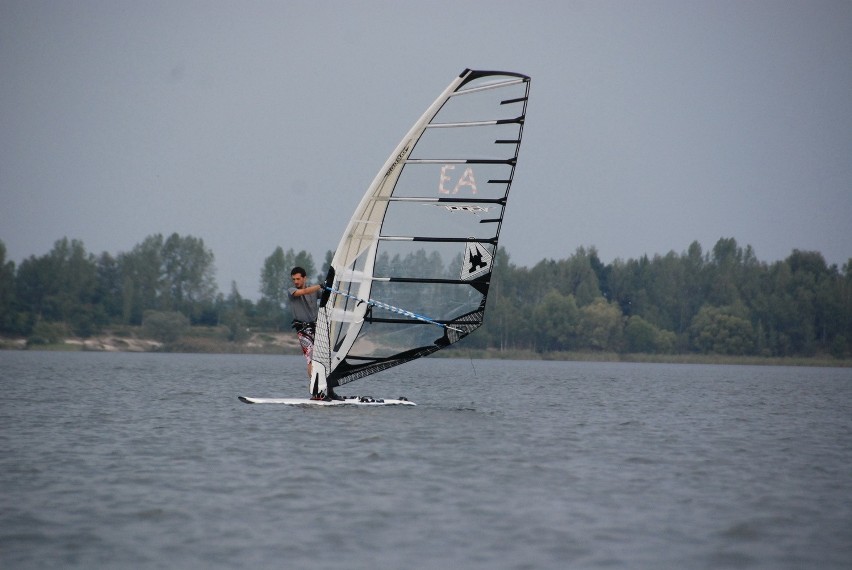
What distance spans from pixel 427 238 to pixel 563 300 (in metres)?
82.4

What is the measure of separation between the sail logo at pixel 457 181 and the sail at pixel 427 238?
14 mm

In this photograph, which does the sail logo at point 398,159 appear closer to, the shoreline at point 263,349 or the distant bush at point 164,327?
the shoreline at point 263,349

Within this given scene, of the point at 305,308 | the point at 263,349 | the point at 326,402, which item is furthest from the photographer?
the point at 263,349

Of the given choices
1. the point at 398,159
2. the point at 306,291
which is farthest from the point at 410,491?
the point at 398,159

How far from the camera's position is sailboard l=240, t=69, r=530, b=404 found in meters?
15.3

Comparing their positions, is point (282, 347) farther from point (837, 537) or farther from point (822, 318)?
point (837, 537)

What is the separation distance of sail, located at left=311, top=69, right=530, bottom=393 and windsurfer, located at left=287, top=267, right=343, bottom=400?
0.20 meters

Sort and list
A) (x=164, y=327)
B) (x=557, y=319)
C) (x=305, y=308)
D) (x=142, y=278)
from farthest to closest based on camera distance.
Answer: (x=142, y=278) → (x=557, y=319) → (x=164, y=327) → (x=305, y=308)

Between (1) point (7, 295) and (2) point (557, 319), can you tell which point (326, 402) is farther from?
(1) point (7, 295)

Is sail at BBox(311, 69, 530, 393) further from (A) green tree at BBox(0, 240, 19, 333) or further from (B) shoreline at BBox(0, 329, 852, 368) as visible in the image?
(A) green tree at BBox(0, 240, 19, 333)

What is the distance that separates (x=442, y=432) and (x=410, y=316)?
106 inches

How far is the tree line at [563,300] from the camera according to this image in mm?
97750

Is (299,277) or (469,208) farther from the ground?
(469,208)

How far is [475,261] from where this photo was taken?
15.8 m
